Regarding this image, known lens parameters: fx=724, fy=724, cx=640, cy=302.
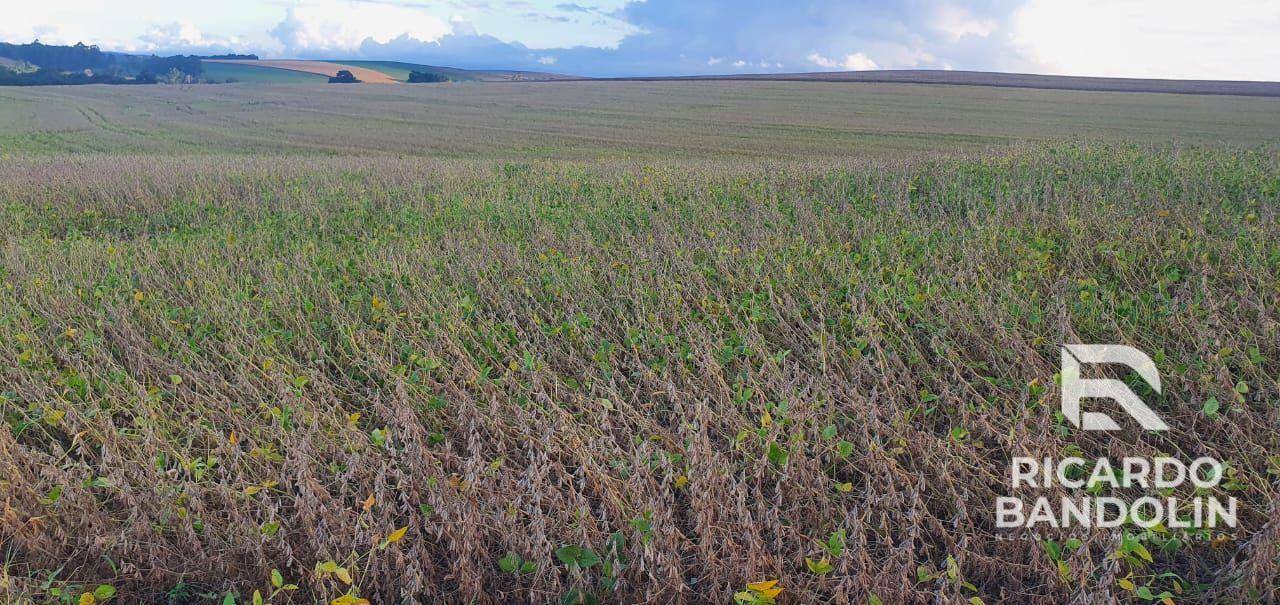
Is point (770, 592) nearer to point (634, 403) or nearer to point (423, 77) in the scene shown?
point (634, 403)

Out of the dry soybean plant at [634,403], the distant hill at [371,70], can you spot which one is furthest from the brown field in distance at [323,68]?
the dry soybean plant at [634,403]

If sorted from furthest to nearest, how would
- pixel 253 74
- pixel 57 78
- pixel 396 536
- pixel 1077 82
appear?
pixel 253 74 → pixel 57 78 → pixel 1077 82 → pixel 396 536

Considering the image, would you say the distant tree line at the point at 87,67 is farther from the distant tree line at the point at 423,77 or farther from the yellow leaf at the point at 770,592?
the yellow leaf at the point at 770,592

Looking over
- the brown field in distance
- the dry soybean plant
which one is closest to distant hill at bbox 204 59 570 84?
the brown field in distance

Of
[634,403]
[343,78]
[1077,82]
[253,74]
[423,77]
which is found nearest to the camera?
[634,403]

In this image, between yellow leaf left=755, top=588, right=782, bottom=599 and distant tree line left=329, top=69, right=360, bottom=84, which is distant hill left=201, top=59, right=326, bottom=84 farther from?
yellow leaf left=755, top=588, right=782, bottom=599

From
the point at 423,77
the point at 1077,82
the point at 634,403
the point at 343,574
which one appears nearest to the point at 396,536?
the point at 343,574

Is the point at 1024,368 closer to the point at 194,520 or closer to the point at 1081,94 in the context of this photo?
the point at 194,520

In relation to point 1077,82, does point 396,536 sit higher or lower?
lower

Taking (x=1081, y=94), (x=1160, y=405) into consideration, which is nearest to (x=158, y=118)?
(x=1160, y=405)

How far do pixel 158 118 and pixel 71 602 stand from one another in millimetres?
32661

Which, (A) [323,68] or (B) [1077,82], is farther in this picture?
(A) [323,68]

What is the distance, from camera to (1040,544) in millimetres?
2447

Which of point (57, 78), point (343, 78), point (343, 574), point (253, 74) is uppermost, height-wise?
point (253, 74)
